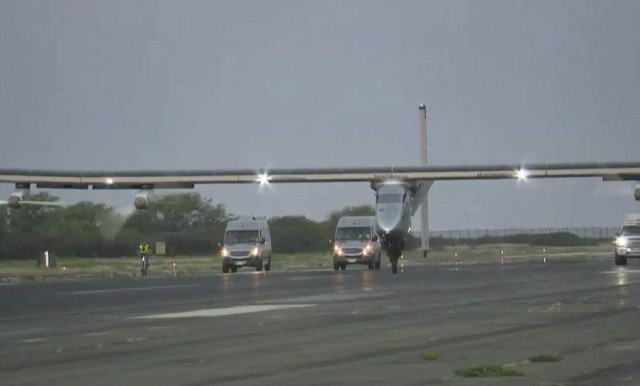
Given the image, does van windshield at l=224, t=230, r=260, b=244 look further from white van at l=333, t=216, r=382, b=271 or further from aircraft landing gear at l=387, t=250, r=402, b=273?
aircraft landing gear at l=387, t=250, r=402, b=273

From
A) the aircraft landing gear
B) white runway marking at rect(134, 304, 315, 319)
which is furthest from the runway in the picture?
the aircraft landing gear

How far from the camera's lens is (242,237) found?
5894 centimetres

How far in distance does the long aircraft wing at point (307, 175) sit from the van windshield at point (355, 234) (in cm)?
2274

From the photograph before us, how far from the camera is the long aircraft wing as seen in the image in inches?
3246

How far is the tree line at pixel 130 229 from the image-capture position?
7881 centimetres

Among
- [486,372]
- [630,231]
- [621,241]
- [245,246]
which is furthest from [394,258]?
[486,372]

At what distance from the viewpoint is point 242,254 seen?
58.3 m

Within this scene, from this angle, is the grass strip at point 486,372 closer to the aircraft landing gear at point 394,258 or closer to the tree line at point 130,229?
the aircraft landing gear at point 394,258

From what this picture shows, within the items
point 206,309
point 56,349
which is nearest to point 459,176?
point 206,309

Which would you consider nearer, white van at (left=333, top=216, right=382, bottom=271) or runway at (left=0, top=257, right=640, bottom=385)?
runway at (left=0, top=257, right=640, bottom=385)

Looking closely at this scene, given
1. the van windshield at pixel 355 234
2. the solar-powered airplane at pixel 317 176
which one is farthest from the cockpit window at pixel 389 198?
the van windshield at pixel 355 234

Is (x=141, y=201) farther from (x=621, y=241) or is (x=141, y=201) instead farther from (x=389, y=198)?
(x=621, y=241)

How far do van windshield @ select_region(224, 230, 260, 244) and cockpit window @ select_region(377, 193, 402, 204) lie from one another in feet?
46.2

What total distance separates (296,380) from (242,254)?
44134 millimetres
